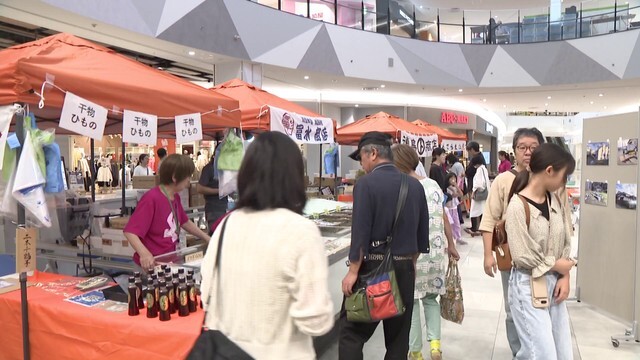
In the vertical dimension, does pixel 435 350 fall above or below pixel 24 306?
below

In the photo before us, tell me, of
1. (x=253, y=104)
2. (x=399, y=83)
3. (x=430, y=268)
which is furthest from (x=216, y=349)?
(x=399, y=83)

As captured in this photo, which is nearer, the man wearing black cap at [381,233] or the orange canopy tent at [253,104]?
the man wearing black cap at [381,233]

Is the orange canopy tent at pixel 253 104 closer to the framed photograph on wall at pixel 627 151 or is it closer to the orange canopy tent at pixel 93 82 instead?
the orange canopy tent at pixel 93 82

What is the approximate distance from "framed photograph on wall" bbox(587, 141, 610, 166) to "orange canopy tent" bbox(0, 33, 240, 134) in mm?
3671

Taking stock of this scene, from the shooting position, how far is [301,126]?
5.18 metres

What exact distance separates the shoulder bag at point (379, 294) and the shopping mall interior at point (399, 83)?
92 cm

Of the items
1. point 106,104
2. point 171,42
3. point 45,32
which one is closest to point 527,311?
point 106,104

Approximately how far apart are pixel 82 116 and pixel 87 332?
1.16m

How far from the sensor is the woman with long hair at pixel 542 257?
2.49m

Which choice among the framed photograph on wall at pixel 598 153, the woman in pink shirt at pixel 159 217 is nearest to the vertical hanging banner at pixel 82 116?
the woman in pink shirt at pixel 159 217

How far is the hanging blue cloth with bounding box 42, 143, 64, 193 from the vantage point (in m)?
2.57

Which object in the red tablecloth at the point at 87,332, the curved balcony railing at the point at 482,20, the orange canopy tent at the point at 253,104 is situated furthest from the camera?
the curved balcony railing at the point at 482,20

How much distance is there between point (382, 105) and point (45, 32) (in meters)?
11.4

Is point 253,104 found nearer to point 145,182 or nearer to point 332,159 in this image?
point 145,182
